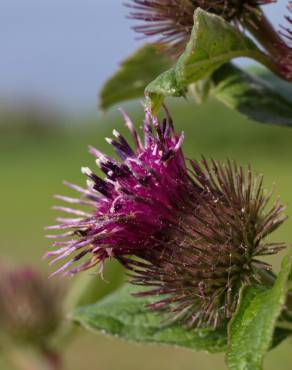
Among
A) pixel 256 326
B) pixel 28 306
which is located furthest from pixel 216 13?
pixel 28 306

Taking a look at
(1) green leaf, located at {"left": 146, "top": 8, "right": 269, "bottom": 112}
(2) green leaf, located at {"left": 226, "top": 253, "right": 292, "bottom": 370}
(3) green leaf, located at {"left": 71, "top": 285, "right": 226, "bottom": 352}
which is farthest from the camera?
(3) green leaf, located at {"left": 71, "top": 285, "right": 226, "bottom": 352}

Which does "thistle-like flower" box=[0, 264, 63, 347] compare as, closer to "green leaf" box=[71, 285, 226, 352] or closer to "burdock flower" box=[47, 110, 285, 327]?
"green leaf" box=[71, 285, 226, 352]

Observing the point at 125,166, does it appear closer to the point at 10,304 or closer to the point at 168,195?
the point at 168,195

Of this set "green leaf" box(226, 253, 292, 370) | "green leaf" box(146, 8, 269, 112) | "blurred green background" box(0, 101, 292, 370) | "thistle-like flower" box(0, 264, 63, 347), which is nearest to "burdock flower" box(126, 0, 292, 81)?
"green leaf" box(146, 8, 269, 112)

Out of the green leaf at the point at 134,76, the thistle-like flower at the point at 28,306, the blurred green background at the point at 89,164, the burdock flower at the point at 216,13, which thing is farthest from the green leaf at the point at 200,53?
the thistle-like flower at the point at 28,306

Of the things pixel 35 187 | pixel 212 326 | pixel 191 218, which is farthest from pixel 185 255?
pixel 35 187

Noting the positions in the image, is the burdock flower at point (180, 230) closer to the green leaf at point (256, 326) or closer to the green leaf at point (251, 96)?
the green leaf at point (256, 326)

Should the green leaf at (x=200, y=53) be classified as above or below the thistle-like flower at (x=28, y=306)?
above
